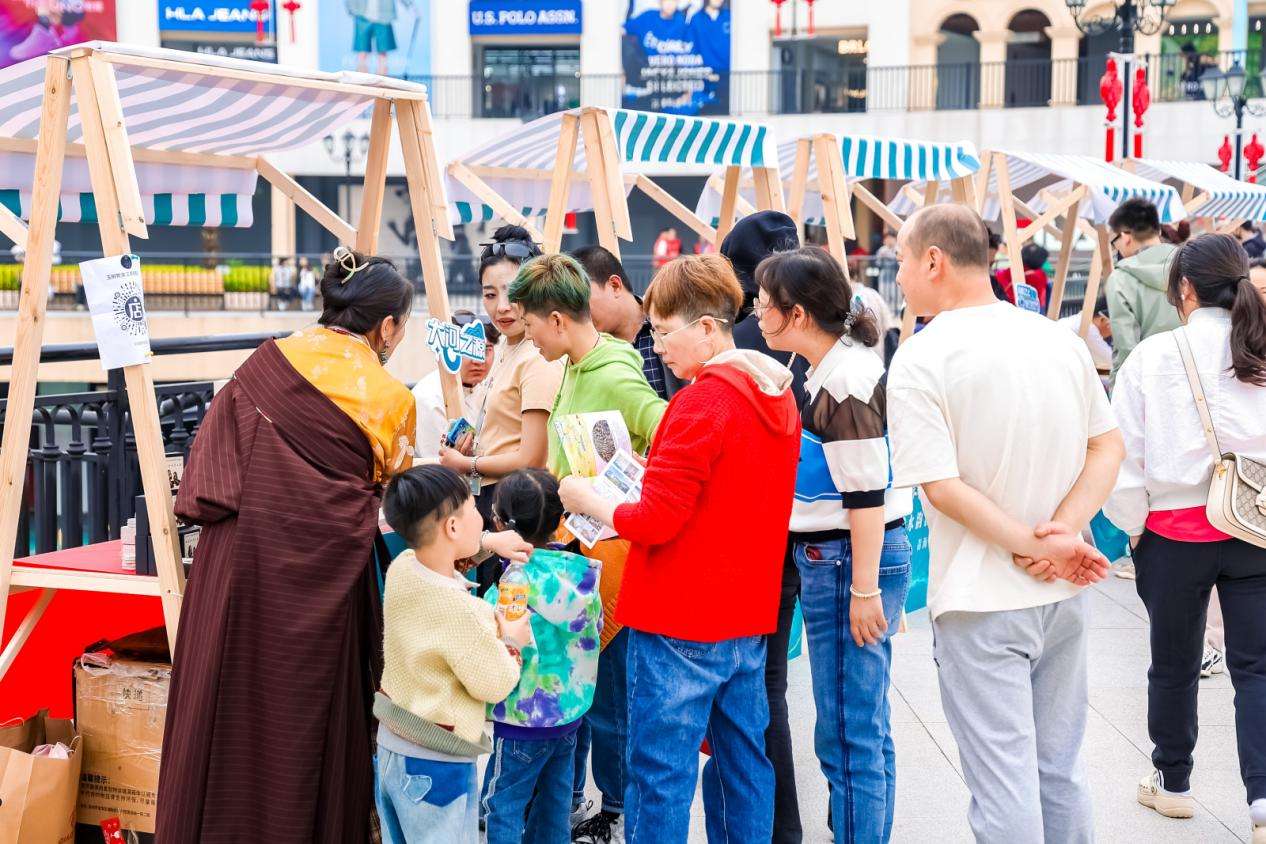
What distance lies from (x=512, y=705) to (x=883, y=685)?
3.38 ft

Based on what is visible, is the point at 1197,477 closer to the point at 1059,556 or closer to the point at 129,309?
the point at 1059,556

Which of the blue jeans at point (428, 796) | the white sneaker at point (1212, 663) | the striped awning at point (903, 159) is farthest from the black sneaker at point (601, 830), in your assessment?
the striped awning at point (903, 159)

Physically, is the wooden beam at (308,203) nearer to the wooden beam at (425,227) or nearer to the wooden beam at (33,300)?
the wooden beam at (425,227)

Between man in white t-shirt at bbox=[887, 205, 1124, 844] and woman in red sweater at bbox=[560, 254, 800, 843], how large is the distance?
0.35 meters

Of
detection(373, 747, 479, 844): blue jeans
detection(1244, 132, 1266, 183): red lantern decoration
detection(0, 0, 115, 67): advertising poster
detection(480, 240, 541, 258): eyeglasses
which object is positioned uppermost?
detection(0, 0, 115, 67): advertising poster

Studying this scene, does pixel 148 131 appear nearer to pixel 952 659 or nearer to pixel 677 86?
pixel 952 659

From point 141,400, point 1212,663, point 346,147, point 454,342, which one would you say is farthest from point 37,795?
point 346,147

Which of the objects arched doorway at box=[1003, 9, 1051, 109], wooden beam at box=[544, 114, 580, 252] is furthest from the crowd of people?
arched doorway at box=[1003, 9, 1051, 109]

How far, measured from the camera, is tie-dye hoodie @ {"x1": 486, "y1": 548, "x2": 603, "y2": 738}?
11.2 feet

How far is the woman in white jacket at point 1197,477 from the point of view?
13.5ft

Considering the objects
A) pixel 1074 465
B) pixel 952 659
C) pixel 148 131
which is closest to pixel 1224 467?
pixel 1074 465

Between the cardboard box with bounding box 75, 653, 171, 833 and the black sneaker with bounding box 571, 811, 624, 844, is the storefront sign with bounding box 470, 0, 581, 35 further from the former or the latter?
the cardboard box with bounding box 75, 653, 171, 833

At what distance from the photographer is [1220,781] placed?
4797 millimetres

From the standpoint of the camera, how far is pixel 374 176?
4.65 metres
